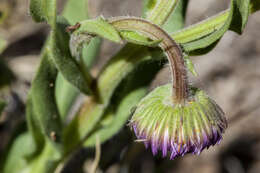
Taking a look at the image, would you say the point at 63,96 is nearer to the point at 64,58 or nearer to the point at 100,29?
the point at 64,58

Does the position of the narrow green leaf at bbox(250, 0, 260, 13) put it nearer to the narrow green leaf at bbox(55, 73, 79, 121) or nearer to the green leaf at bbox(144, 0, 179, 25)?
the green leaf at bbox(144, 0, 179, 25)

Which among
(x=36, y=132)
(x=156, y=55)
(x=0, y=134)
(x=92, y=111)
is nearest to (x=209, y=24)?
(x=156, y=55)

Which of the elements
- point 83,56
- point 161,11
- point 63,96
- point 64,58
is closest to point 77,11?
A: point 83,56

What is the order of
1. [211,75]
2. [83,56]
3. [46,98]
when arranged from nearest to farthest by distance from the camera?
[46,98]
[83,56]
[211,75]

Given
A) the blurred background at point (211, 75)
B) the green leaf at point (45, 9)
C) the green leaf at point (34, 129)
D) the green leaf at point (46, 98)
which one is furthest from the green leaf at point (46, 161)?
the blurred background at point (211, 75)

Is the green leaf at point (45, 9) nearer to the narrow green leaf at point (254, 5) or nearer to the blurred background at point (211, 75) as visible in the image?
the narrow green leaf at point (254, 5)

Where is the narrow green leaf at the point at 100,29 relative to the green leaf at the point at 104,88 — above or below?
above

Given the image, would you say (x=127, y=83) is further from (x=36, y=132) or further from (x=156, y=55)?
(x=36, y=132)
